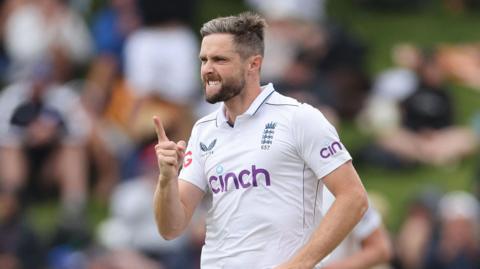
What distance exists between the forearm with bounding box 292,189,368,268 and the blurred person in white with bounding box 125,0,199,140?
798cm

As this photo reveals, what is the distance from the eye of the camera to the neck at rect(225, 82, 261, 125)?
22.4 ft

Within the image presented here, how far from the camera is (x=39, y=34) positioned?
15555 mm

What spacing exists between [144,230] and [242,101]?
6785 millimetres

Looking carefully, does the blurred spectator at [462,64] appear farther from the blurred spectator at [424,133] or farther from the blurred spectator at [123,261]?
the blurred spectator at [123,261]

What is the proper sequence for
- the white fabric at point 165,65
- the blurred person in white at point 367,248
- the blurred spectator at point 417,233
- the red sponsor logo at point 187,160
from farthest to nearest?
the white fabric at point 165,65, the blurred spectator at point 417,233, the blurred person in white at point 367,248, the red sponsor logo at point 187,160

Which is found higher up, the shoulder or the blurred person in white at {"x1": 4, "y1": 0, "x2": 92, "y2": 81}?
the blurred person in white at {"x1": 4, "y1": 0, "x2": 92, "y2": 81}

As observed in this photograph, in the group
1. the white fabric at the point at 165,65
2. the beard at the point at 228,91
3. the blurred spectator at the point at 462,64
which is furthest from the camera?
the blurred spectator at the point at 462,64

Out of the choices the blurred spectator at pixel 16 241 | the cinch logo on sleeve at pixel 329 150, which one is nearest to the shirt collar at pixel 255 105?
the cinch logo on sleeve at pixel 329 150

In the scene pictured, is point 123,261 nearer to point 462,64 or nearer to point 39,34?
point 39,34

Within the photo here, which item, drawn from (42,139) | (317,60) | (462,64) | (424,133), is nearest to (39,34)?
(42,139)

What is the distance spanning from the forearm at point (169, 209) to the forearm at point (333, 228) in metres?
0.67

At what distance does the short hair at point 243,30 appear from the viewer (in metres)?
6.71

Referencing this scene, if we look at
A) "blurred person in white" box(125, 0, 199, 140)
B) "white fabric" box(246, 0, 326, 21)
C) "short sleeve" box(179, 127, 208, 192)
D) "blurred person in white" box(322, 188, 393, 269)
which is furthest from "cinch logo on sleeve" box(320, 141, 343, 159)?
"white fabric" box(246, 0, 326, 21)

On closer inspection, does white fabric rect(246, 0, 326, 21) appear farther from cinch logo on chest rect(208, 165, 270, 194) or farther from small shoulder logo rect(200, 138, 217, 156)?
cinch logo on chest rect(208, 165, 270, 194)
